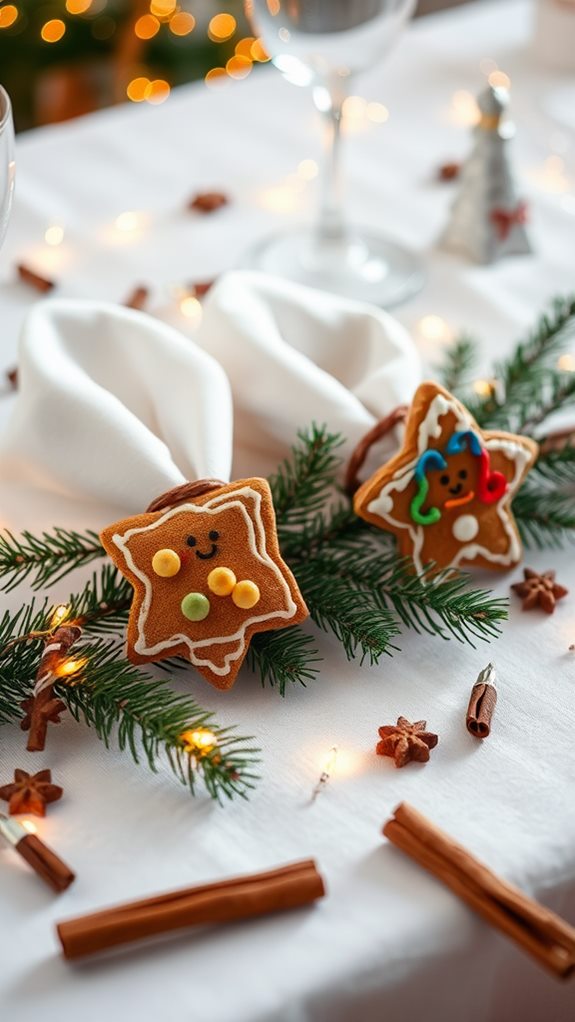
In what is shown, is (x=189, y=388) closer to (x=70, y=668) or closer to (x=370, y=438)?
(x=370, y=438)

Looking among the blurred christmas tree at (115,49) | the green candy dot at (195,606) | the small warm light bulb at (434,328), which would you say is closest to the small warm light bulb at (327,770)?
the green candy dot at (195,606)

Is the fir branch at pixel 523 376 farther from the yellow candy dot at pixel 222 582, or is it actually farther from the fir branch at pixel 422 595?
the yellow candy dot at pixel 222 582

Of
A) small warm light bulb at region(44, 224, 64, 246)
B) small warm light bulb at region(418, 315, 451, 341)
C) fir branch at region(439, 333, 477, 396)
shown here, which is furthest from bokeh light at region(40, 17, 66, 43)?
fir branch at region(439, 333, 477, 396)

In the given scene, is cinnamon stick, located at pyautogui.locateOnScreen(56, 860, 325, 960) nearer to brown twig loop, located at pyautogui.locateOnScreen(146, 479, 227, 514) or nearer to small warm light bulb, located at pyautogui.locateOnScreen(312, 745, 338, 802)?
small warm light bulb, located at pyautogui.locateOnScreen(312, 745, 338, 802)

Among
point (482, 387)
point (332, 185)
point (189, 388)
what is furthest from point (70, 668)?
point (332, 185)

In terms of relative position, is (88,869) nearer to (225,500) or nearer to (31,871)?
(31,871)

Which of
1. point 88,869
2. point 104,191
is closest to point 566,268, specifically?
point 104,191
